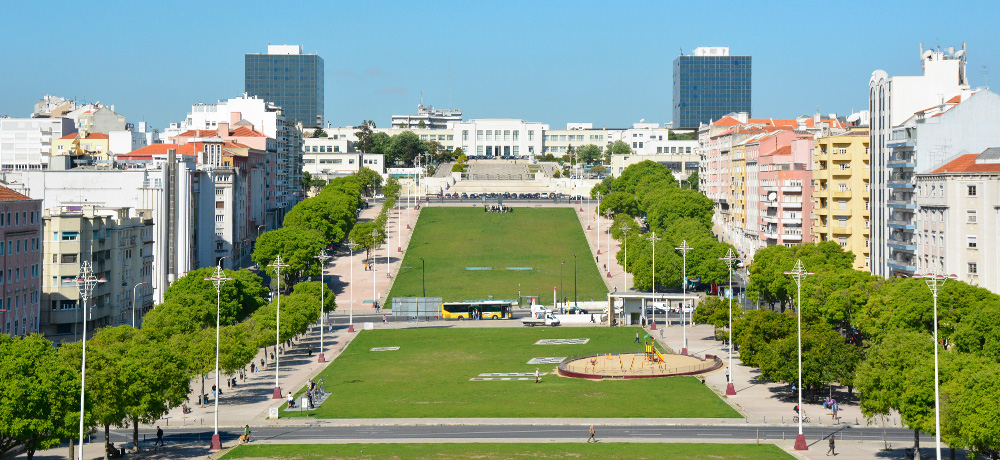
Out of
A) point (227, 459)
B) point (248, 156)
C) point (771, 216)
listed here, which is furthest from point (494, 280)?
point (227, 459)

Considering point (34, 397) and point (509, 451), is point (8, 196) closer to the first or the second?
point (34, 397)

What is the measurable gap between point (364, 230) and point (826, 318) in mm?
77841

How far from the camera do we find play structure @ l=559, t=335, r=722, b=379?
92.1 metres

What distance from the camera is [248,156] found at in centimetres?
18125

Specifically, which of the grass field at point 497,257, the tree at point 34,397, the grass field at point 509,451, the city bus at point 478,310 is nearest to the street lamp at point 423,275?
the grass field at point 497,257

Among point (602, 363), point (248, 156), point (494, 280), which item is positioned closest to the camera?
point (602, 363)

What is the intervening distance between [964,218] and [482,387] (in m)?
41.9

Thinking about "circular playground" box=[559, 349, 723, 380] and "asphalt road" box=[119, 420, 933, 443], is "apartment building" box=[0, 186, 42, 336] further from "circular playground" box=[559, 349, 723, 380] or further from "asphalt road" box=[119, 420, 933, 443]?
"circular playground" box=[559, 349, 723, 380]

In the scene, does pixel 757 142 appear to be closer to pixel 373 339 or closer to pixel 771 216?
pixel 771 216

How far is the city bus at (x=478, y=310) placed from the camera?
132 metres

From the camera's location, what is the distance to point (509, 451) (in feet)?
213

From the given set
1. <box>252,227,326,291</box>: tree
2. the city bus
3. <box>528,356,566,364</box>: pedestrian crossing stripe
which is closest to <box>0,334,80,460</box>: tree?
<box>528,356,566,364</box>: pedestrian crossing stripe

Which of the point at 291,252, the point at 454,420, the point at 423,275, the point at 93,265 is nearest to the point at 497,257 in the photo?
the point at 423,275

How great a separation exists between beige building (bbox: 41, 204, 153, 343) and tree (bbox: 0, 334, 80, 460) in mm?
47332
